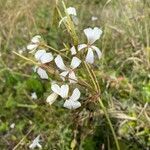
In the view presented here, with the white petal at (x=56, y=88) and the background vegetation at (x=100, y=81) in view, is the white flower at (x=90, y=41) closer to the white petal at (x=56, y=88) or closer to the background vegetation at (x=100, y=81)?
the white petal at (x=56, y=88)

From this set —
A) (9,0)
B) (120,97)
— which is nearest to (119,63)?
(120,97)

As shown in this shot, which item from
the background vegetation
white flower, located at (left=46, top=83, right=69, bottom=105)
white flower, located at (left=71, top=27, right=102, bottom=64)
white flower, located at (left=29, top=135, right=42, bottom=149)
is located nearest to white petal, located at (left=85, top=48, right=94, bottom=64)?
white flower, located at (left=71, top=27, right=102, bottom=64)

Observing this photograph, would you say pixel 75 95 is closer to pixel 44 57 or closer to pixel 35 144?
pixel 44 57

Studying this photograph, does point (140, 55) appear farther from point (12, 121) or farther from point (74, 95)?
point (74, 95)

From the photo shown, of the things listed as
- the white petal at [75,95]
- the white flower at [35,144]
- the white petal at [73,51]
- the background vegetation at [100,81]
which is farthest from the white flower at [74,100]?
the white flower at [35,144]

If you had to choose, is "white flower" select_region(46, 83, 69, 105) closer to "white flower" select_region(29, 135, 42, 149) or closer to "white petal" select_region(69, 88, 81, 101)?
"white petal" select_region(69, 88, 81, 101)

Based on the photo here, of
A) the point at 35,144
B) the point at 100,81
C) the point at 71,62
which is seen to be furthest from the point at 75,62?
the point at 35,144
